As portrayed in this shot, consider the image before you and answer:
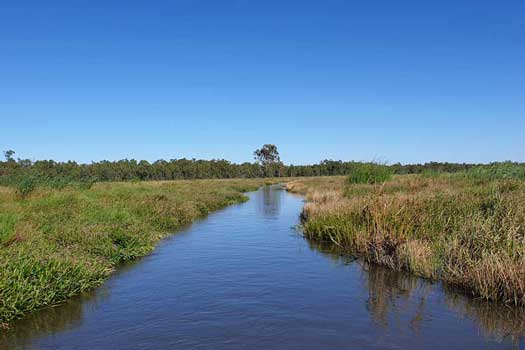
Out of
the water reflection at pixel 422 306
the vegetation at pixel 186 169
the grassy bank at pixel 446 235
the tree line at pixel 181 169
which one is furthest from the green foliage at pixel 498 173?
the tree line at pixel 181 169

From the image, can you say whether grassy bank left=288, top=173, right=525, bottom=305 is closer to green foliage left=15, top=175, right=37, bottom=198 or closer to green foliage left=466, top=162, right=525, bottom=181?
green foliage left=466, top=162, right=525, bottom=181

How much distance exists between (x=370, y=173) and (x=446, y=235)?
24.1 m

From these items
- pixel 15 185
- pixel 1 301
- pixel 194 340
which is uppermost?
pixel 15 185

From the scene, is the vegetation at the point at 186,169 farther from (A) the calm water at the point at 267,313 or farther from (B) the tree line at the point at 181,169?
(A) the calm water at the point at 267,313

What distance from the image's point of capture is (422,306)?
A: 10789 mm

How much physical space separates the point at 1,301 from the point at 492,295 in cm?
1223

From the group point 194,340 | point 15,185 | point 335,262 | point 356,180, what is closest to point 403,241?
point 335,262

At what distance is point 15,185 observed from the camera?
891 inches

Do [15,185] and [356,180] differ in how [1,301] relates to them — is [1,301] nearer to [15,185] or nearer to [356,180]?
[15,185]

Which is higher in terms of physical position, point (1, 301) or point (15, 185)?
point (15, 185)

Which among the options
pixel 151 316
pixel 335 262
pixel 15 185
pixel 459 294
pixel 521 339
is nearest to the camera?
pixel 521 339

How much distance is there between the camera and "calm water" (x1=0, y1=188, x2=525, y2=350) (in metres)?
8.80

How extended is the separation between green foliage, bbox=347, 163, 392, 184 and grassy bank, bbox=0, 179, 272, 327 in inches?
743

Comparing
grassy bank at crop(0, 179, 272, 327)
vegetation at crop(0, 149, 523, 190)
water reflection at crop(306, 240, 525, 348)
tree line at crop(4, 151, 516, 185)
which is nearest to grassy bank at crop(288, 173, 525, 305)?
water reflection at crop(306, 240, 525, 348)
